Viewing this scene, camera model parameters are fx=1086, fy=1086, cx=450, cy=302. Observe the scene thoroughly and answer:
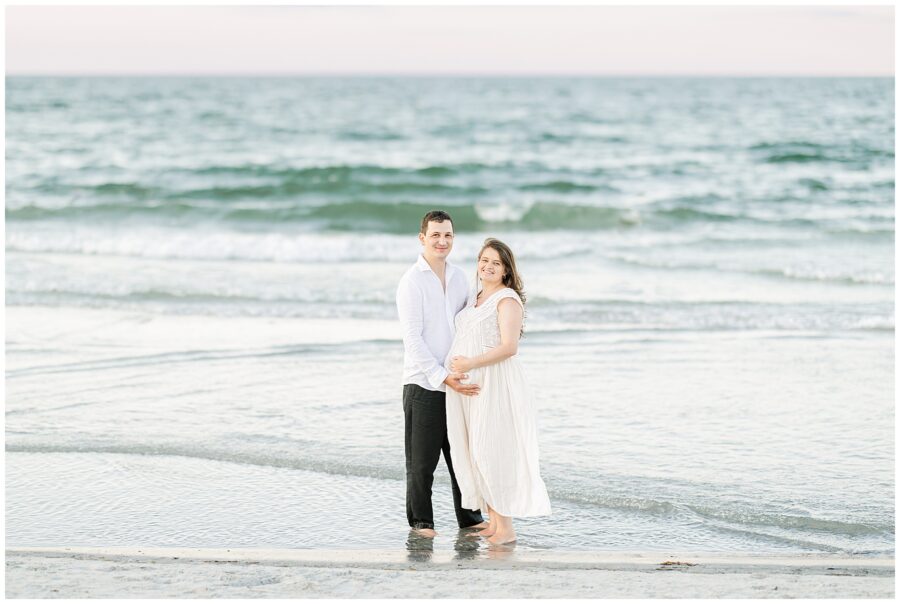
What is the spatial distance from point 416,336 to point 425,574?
116 centimetres

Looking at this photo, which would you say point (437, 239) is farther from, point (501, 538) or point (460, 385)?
point (501, 538)

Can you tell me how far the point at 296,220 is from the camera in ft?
72.1

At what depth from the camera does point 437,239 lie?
5.21 metres

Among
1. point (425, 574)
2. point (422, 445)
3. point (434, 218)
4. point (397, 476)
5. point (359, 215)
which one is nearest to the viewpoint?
point (425, 574)

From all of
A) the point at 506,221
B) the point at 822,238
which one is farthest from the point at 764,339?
the point at 506,221

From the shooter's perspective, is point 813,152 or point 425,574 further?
point 813,152

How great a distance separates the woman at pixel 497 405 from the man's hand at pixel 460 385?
3 cm

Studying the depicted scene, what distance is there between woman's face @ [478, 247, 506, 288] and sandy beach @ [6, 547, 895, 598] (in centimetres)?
130

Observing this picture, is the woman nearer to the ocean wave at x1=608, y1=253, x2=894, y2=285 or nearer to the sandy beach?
the sandy beach

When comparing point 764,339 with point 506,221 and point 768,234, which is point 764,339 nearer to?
point 768,234

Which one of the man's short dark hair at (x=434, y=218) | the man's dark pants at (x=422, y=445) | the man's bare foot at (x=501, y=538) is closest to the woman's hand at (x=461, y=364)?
the man's dark pants at (x=422, y=445)

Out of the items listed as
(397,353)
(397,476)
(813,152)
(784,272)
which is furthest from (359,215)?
(813,152)

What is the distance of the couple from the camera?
5.20 metres

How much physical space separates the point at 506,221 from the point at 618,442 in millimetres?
15848
